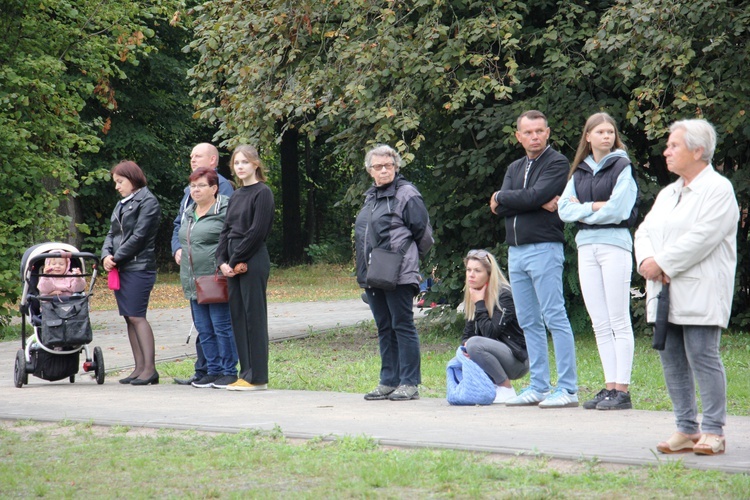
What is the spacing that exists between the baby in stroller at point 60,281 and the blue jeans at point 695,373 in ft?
19.9

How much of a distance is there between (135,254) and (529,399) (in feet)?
13.3

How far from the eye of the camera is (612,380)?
748 cm

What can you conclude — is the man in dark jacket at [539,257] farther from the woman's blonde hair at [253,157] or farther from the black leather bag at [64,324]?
the black leather bag at [64,324]

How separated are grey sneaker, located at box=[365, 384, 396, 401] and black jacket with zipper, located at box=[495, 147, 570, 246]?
162cm

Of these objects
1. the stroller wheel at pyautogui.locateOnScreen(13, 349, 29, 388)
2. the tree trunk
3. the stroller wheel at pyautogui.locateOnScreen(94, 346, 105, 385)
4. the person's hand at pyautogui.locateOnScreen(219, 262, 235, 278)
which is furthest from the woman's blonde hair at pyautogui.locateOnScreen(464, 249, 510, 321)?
the tree trunk

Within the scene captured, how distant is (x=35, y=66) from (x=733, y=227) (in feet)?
40.4

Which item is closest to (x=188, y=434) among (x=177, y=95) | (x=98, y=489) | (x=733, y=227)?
(x=98, y=489)

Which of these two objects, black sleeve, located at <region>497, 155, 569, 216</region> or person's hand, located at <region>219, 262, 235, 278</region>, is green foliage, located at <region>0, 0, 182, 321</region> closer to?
person's hand, located at <region>219, 262, 235, 278</region>

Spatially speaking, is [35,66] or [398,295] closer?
[398,295]

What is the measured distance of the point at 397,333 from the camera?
836 centimetres

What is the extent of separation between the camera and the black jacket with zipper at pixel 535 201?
7.63 meters

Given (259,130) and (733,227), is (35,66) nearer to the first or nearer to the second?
(259,130)

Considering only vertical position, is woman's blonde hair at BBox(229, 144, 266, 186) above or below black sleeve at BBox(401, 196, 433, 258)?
above

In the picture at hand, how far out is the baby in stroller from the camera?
9.95 meters
